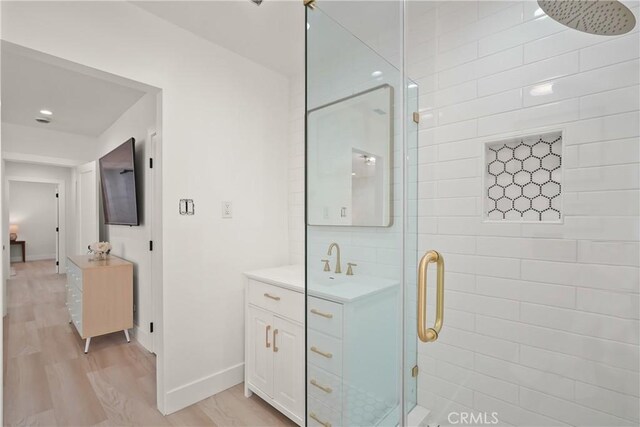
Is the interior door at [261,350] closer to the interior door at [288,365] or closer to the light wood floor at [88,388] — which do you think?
the interior door at [288,365]

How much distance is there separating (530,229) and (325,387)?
106 cm

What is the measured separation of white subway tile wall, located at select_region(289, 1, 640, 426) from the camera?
102cm

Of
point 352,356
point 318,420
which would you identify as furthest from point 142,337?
point 352,356

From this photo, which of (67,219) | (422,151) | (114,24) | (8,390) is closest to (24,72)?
(114,24)

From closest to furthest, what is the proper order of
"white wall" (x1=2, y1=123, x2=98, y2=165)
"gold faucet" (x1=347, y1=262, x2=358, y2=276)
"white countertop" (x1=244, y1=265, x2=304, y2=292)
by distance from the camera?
"gold faucet" (x1=347, y1=262, x2=358, y2=276) → "white countertop" (x1=244, y1=265, x2=304, y2=292) → "white wall" (x1=2, y1=123, x2=98, y2=165)

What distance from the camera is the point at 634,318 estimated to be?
101 cm

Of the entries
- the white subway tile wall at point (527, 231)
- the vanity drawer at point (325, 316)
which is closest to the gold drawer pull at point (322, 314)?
the vanity drawer at point (325, 316)

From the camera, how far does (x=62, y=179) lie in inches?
254

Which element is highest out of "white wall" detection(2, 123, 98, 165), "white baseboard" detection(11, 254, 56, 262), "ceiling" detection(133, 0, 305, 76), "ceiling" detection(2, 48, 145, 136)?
"ceiling" detection(133, 0, 305, 76)

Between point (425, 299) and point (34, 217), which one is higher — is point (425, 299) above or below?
below

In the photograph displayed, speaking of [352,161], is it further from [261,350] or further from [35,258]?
[35,258]

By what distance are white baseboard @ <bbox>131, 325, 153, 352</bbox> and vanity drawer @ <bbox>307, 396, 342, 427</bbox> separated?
7.01 feet

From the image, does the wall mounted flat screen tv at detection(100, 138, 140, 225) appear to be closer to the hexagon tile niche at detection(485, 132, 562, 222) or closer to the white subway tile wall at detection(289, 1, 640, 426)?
the white subway tile wall at detection(289, 1, 640, 426)

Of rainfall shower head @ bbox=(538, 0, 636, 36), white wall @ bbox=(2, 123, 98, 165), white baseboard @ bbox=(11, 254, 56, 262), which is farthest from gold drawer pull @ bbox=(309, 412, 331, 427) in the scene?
white baseboard @ bbox=(11, 254, 56, 262)
